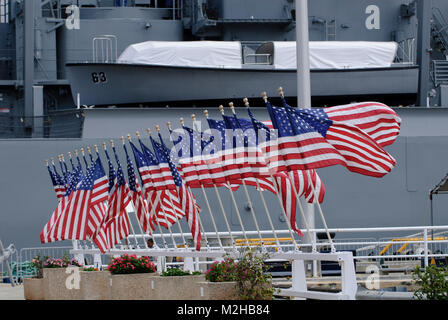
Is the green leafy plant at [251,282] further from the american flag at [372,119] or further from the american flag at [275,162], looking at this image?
the american flag at [372,119]

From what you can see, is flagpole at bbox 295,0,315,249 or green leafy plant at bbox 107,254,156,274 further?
flagpole at bbox 295,0,315,249

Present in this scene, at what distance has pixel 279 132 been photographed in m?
12.9

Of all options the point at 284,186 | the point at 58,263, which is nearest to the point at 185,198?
the point at 284,186

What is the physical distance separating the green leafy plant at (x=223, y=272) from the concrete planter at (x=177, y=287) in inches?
20.3

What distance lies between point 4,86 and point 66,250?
6961 millimetres

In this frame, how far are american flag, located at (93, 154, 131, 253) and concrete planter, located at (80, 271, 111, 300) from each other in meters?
0.82

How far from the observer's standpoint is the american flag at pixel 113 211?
16.8m

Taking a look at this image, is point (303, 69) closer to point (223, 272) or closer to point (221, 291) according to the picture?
point (223, 272)

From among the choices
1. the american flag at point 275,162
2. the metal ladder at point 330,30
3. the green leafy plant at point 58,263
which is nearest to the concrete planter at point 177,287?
the american flag at point 275,162

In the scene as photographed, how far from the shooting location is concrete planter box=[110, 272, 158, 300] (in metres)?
14.4

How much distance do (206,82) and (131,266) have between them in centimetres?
1280

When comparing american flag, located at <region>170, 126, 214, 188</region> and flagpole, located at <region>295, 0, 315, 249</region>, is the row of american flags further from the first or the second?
flagpole, located at <region>295, 0, 315, 249</region>

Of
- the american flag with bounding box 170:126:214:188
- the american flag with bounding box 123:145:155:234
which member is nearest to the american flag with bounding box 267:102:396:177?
the american flag with bounding box 170:126:214:188

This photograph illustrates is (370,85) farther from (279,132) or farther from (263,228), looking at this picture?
(279,132)
